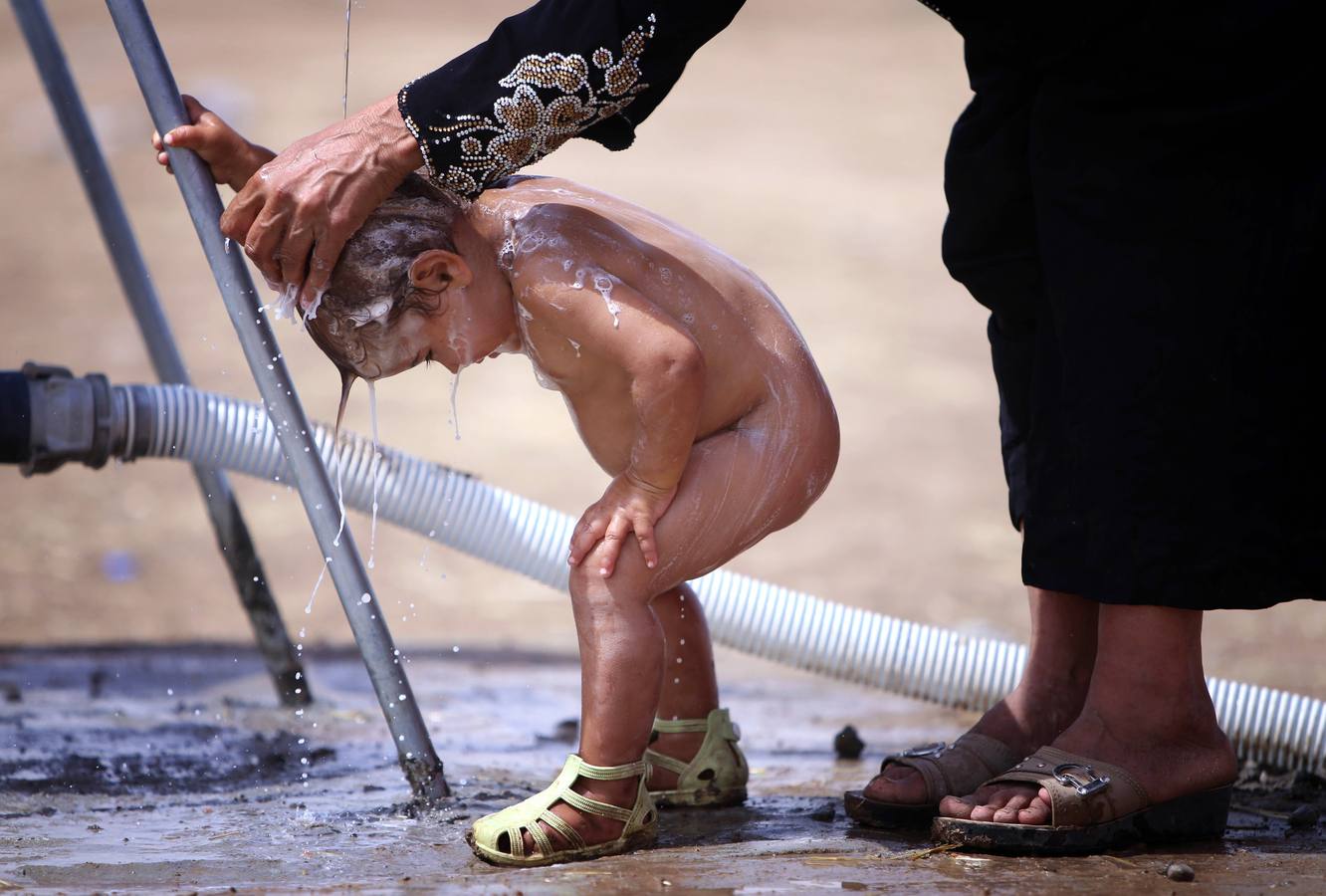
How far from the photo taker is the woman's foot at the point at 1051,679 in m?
2.46

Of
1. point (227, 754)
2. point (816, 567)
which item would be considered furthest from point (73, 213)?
point (227, 754)

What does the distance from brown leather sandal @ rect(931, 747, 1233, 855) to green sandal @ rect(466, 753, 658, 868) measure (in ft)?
1.38

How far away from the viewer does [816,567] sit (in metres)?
5.25

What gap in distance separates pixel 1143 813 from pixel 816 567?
123 inches

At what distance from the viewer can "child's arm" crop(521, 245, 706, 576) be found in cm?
216

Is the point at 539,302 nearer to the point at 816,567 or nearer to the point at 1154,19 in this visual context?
the point at 1154,19

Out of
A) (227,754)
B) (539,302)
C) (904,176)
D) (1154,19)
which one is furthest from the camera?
(904,176)

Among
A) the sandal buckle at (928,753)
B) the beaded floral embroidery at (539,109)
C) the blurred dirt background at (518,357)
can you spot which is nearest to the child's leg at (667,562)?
the sandal buckle at (928,753)

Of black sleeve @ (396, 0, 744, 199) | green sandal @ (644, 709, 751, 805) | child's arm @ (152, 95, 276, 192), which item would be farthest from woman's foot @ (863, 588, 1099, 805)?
child's arm @ (152, 95, 276, 192)

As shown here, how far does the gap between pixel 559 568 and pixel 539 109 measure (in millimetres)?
1244

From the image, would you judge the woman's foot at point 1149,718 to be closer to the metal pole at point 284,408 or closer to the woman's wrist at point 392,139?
the metal pole at point 284,408

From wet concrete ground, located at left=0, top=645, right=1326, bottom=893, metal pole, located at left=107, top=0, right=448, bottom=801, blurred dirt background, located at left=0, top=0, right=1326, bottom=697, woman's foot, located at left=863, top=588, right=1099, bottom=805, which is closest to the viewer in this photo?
wet concrete ground, located at left=0, top=645, right=1326, bottom=893

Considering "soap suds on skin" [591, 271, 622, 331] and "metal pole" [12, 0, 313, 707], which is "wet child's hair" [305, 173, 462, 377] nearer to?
A: "soap suds on skin" [591, 271, 622, 331]

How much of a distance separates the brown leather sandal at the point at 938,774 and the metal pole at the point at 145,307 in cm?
145
